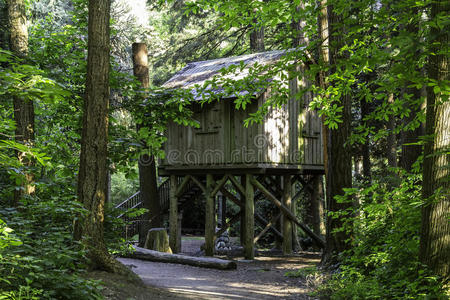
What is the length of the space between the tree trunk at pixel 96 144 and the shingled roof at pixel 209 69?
814 centimetres

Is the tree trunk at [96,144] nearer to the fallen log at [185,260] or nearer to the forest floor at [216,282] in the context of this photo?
the forest floor at [216,282]

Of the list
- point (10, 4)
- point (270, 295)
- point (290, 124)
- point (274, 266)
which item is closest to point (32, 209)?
point (10, 4)

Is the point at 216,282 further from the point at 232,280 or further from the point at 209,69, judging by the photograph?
the point at 209,69

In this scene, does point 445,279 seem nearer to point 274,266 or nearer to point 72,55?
point 72,55

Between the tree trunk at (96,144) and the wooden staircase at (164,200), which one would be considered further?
the wooden staircase at (164,200)

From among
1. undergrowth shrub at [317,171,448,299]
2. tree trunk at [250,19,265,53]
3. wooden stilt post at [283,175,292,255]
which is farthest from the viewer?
tree trunk at [250,19,265,53]

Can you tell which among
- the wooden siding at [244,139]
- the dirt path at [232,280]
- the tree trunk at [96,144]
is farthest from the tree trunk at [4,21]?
the wooden siding at [244,139]

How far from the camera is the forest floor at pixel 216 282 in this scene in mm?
7625

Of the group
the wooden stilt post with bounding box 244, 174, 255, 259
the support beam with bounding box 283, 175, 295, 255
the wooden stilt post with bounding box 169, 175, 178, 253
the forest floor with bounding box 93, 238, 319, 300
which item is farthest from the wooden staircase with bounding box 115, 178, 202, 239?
the forest floor with bounding box 93, 238, 319, 300

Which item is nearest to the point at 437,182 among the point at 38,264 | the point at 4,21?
the point at 38,264

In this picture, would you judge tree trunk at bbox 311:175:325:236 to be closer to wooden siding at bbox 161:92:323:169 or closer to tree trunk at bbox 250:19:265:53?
wooden siding at bbox 161:92:323:169

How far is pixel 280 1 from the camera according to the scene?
299 inches

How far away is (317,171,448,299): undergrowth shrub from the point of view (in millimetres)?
Answer: 5609

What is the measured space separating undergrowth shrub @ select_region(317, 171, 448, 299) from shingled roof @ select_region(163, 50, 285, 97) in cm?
889
